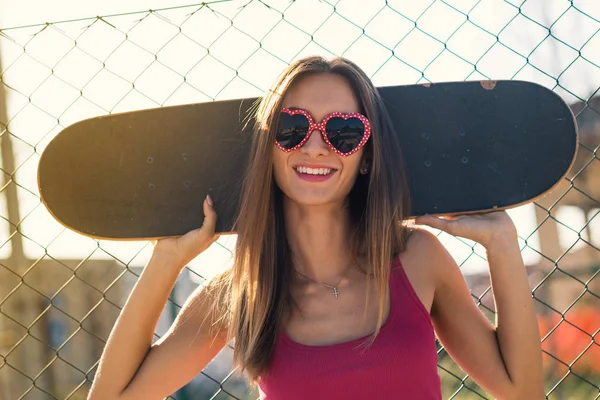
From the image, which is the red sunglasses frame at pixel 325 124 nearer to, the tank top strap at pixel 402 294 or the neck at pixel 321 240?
the neck at pixel 321 240

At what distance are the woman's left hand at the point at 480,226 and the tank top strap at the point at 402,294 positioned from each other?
0.18 meters

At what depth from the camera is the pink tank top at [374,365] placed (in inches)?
90.5

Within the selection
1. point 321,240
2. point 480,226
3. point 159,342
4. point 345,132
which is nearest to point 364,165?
point 345,132

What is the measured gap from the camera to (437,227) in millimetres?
2490

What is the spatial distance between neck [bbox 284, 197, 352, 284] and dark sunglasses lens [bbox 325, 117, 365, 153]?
0.93ft

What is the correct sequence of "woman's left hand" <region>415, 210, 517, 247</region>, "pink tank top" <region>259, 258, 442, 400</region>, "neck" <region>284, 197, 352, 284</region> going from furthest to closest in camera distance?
"neck" <region>284, 197, 352, 284</region> → "woman's left hand" <region>415, 210, 517, 247</region> → "pink tank top" <region>259, 258, 442, 400</region>

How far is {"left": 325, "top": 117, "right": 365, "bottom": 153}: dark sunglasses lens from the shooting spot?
235 cm

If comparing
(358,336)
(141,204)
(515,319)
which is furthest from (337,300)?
(141,204)

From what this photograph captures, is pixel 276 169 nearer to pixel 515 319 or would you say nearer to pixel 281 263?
pixel 281 263

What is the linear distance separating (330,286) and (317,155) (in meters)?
0.46

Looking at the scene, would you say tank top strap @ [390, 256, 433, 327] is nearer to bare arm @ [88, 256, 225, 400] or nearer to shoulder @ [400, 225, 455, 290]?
shoulder @ [400, 225, 455, 290]

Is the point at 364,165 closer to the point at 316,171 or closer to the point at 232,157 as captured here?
the point at 316,171

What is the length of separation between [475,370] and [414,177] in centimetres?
66

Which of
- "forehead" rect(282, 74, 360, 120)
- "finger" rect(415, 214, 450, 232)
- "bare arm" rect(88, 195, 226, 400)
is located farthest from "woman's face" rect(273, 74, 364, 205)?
"bare arm" rect(88, 195, 226, 400)
